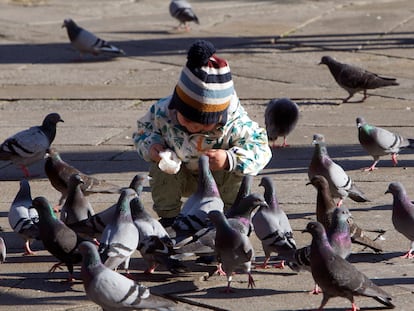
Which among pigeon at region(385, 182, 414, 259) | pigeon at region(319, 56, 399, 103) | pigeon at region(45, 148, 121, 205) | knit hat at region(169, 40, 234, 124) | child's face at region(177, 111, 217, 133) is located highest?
knit hat at region(169, 40, 234, 124)

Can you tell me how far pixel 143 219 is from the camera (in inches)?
238

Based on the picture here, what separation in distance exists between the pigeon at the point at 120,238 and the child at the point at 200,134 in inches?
31.6

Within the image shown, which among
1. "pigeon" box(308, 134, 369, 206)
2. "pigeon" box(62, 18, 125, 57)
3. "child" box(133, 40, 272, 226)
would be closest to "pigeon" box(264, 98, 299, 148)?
"pigeon" box(308, 134, 369, 206)

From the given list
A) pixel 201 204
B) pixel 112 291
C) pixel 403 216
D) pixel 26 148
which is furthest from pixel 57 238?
pixel 26 148

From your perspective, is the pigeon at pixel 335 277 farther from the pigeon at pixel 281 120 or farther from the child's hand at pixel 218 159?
the pigeon at pixel 281 120

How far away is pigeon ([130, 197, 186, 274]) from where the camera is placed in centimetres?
584

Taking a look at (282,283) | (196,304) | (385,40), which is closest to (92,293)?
(196,304)

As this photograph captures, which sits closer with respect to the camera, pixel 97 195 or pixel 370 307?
pixel 370 307

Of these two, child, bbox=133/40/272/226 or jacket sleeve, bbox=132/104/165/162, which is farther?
jacket sleeve, bbox=132/104/165/162

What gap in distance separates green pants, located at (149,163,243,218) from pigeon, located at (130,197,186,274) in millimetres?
733

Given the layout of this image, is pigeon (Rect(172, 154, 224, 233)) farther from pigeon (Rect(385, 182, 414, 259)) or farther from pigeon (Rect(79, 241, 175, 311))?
pigeon (Rect(385, 182, 414, 259))

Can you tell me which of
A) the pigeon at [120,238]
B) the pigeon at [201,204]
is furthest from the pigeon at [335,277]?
the pigeon at [120,238]

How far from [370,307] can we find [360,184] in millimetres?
2752

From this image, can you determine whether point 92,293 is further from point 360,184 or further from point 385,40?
point 385,40
